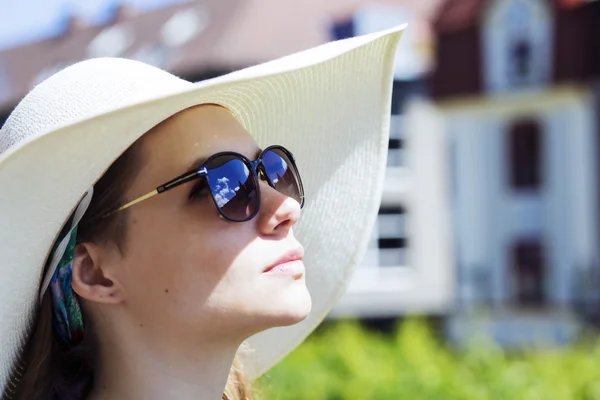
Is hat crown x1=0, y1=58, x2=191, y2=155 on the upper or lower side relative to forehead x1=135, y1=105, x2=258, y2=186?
upper

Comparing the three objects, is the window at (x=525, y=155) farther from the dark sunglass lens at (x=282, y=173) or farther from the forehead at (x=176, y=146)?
the forehead at (x=176, y=146)

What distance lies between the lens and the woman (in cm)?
136

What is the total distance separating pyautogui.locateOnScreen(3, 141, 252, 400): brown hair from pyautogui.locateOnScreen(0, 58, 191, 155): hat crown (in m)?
0.09

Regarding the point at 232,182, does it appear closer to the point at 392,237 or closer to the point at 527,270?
the point at 527,270

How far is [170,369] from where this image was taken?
1.49m

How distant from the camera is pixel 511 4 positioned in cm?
2120

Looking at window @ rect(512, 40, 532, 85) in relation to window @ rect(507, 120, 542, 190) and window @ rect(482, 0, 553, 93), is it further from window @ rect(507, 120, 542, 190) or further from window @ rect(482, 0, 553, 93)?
window @ rect(507, 120, 542, 190)

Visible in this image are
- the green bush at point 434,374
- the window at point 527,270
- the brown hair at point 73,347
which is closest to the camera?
the brown hair at point 73,347

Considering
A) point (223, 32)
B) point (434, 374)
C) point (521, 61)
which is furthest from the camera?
point (223, 32)

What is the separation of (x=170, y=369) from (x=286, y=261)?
24 centimetres

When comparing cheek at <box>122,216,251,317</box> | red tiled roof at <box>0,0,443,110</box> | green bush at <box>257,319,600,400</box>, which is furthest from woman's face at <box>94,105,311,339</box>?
red tiled roof at <box>0,0,443,110</box>

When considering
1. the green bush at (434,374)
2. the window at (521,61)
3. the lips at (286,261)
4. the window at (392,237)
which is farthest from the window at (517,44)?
the lips at (286,261)

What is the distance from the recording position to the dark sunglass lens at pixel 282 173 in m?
1.52

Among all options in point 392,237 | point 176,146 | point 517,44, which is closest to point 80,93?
point 176,146
